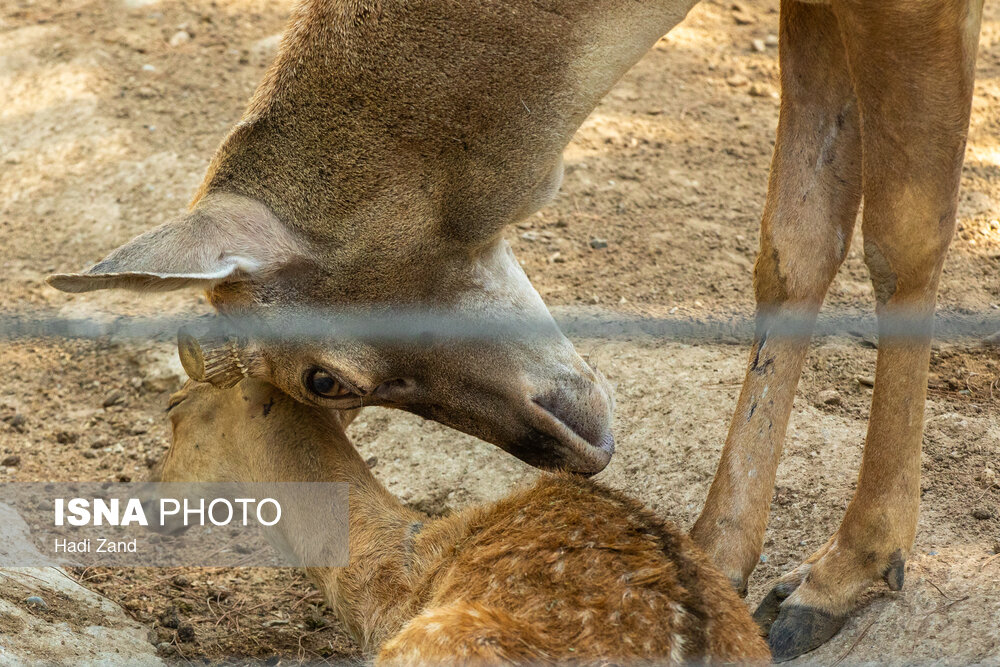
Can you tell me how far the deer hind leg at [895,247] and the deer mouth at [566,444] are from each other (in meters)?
0.68

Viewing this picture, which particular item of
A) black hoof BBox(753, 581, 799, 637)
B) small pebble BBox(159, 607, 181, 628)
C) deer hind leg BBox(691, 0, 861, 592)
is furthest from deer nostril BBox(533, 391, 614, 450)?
small pebble BBox(159, 607, 181, 628)

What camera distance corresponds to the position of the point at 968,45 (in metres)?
2.97

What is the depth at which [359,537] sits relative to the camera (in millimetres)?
3562

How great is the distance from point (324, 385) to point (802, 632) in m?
1.56

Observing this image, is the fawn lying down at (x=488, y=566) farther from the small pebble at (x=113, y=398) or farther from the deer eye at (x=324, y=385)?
the small pebble at (x=113, y=398)

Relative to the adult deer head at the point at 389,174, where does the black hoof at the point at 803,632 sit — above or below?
below

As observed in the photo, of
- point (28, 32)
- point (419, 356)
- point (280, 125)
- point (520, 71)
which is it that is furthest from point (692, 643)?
point (28, 32)

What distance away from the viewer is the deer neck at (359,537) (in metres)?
3.44

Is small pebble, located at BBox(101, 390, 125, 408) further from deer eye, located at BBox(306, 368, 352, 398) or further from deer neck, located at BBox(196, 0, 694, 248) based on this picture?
deer neck, located at BBox(196, 0, 694, 248)

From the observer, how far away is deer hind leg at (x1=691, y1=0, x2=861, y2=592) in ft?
11.9

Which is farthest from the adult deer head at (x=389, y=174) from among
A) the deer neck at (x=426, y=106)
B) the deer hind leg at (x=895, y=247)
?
the deer hind leg at (x=895, y=247)

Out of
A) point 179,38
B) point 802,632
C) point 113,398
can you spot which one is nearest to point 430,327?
point 802,632

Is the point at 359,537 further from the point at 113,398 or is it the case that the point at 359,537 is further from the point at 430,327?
the point at 113,398

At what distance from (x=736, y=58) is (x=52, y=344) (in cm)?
437
